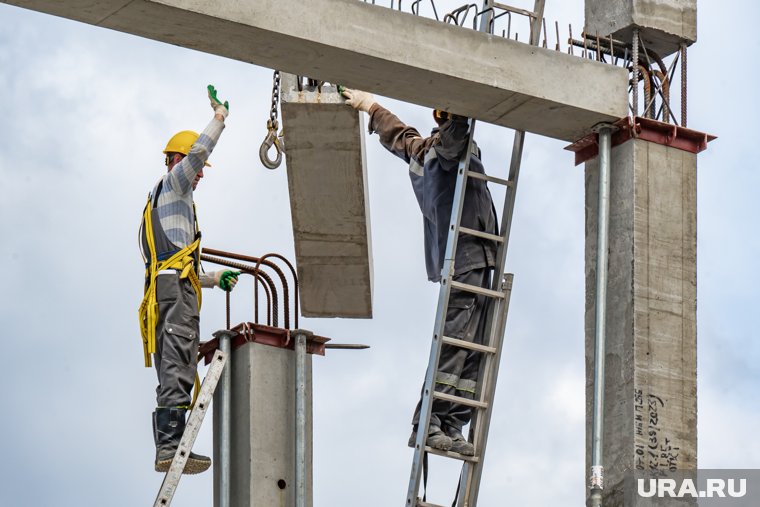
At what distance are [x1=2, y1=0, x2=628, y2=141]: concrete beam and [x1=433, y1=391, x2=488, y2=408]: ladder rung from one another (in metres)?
2.12

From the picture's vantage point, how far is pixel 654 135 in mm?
15578

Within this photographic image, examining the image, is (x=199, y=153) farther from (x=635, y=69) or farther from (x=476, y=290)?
(x=635, y=69)

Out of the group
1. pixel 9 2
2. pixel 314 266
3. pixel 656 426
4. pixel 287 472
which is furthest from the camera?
pixel 314 266

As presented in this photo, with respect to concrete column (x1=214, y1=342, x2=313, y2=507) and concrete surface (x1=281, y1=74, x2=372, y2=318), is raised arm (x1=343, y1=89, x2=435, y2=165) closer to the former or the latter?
concrete surface (x1=281, y1=74, x2=372, y2=318)

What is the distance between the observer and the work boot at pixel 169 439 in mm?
15664

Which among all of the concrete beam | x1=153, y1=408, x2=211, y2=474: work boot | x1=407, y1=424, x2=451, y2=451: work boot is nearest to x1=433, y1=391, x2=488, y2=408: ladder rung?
x1=407, y1=424, x2=451, y2=451: work boot

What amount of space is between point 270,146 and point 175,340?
6.68 ft

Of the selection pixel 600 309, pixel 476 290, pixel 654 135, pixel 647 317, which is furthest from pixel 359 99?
pixel 647 317

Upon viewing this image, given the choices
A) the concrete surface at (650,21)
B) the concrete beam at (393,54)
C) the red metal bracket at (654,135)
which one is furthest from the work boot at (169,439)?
the concrete surface at (650,21)

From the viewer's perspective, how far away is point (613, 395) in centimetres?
1520

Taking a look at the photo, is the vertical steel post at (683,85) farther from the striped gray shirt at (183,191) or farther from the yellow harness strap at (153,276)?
the yellow harness strap at (153,276)

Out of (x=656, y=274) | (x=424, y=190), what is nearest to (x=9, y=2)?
(x=424, y=190)

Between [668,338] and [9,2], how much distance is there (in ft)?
17.5

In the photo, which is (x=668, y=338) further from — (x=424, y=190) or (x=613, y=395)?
(x=424, y=190)
